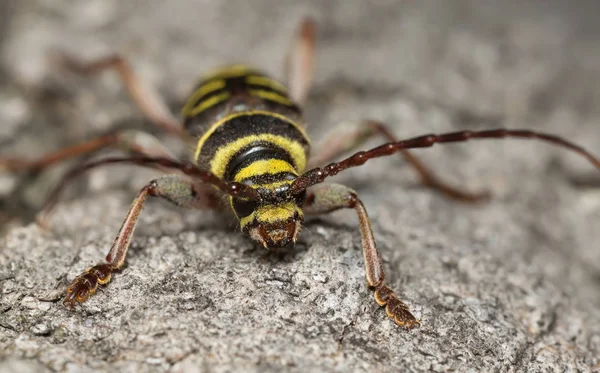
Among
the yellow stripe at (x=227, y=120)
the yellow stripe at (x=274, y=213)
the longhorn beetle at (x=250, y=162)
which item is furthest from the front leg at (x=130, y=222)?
the yellow stripe at (x=274, y=213)

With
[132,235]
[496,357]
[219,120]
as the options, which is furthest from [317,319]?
[219,120]

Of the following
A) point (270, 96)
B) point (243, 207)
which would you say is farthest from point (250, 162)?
point (270, 96)

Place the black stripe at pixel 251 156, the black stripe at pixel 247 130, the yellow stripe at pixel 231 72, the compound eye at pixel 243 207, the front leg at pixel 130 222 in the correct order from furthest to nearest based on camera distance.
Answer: the yellow stripe at pixel 231 72 → the black stripe at pixel 247 130 → the black stripe at pixel 251 156 → the compound eye at pixel 243 207 → the front leg at pixel 130 222

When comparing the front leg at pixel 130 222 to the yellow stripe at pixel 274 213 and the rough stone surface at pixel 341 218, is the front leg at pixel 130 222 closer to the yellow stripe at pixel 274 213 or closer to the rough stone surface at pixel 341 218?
the rough stone surface at pixel 341 218

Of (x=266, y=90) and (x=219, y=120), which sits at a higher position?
(x=266, y=90)

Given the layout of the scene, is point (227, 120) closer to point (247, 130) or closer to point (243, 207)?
point (247, 130)

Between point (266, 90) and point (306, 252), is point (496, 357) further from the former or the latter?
point (266, 90)
